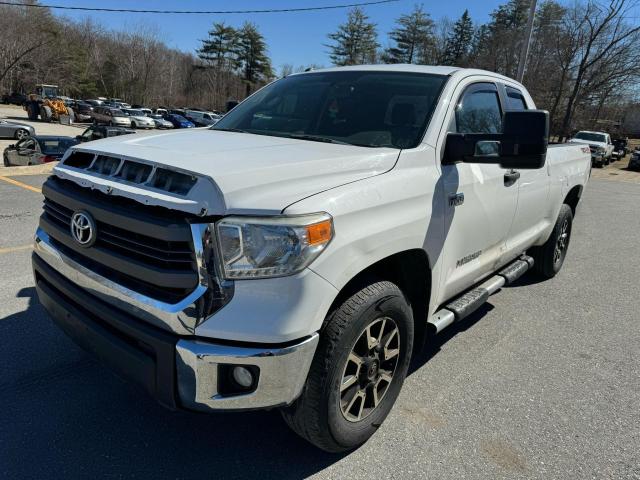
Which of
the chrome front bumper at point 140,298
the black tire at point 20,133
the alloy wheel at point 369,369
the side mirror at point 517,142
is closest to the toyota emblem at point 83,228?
the chrome front bumper at point 140,298

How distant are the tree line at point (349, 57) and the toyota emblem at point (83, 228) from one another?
44.3 meters

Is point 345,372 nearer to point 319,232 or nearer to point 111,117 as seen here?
point 319,232

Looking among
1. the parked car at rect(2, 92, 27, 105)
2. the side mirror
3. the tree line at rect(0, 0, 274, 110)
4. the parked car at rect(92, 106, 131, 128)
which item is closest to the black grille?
the side mirror

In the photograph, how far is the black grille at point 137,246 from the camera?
186 cm

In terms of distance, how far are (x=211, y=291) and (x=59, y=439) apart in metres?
1.35

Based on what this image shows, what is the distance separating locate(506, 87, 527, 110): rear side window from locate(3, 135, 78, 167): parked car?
39.4ft

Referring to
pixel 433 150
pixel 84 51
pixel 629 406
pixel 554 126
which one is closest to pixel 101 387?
pixel 433 150

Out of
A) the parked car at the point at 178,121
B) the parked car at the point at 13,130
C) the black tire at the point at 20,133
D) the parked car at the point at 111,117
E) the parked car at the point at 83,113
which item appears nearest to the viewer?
the parked car at the point at 13,130

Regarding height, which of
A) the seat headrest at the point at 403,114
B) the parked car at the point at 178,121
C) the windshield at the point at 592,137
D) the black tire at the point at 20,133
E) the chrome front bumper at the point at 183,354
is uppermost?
the seat headrest at the point at 403,114

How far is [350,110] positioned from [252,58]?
77.0 m

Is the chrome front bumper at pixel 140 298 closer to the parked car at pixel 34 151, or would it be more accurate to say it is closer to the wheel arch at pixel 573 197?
the wheel arch at pixel 573 197

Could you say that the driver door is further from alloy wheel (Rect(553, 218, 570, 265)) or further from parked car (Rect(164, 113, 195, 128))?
parked car (Rect(164, 113, 195, 128))

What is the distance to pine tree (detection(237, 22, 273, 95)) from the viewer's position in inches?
2881

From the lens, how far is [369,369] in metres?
2.42
